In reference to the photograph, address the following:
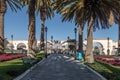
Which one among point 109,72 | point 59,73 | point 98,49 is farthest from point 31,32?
point 98,49

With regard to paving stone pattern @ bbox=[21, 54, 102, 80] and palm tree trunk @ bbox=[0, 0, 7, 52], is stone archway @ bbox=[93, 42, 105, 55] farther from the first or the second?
paving stone pattern @ bbox=[21, 54, 102, 80]

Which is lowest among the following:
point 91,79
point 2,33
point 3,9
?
point 91,79

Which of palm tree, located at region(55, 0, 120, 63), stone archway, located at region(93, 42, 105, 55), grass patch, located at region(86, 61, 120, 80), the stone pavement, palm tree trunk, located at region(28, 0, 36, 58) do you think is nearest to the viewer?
grass patch, located at region(86, 61, 120, 80)

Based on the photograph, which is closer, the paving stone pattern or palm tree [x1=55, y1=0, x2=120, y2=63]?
the paving stone pattern

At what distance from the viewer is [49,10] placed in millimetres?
74250

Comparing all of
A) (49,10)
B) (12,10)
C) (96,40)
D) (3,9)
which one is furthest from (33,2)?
(96,40)

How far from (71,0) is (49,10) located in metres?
34.4

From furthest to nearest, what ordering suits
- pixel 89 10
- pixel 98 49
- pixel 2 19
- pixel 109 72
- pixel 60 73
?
1. pixel 98 49
2. pixel 2 19
3. pixel 89 10
4. pixel 60 73
5. pixel 109 72

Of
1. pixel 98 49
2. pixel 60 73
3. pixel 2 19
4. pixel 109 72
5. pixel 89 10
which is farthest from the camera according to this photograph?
pixel 98 49

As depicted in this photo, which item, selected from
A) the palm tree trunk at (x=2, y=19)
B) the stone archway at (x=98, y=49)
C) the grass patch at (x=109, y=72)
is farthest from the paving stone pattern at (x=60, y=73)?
the stone archway at (x=98, y=49)

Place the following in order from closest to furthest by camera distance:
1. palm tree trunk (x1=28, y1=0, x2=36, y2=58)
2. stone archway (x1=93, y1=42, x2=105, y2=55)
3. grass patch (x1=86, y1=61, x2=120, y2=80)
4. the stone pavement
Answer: grass patch (x1=86, y1=61, x2=120, y2=80), the stone pavement, palm tree trunk (x1=28, y1=0, x2=36, y2=58), stone archway (x1=93, y1=42, x2=105, y2=55)

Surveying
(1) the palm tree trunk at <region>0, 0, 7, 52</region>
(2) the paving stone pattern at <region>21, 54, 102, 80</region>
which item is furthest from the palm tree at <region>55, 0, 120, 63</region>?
(1) the palm tree trunk at <region>0, 0, 7, 52</region>

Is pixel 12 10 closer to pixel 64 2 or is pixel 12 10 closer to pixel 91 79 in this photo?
pixel 64 2

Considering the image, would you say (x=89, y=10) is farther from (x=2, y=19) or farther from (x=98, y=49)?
(x=98, y=49)
